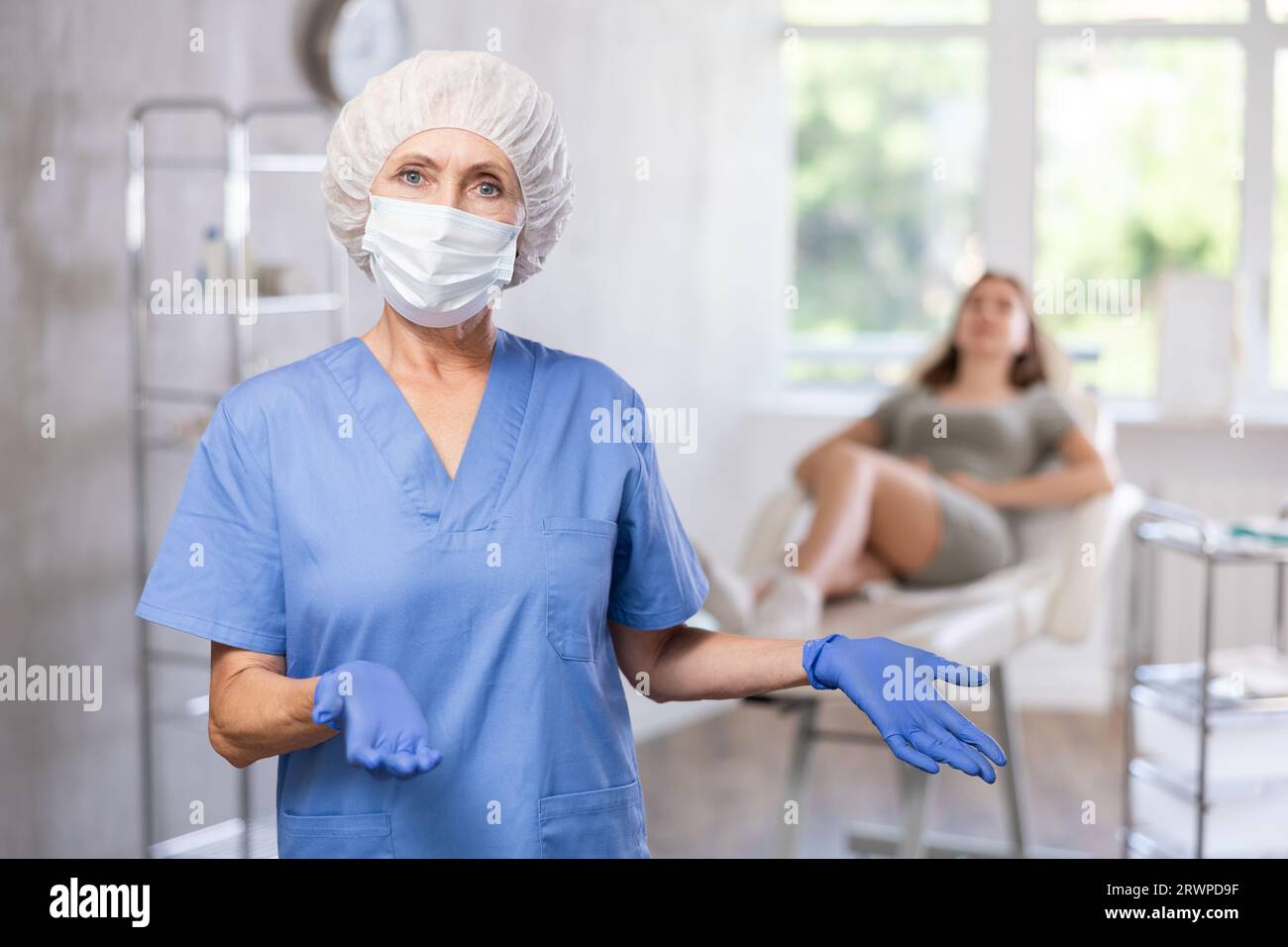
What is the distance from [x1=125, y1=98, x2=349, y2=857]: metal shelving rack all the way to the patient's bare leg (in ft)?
3.34

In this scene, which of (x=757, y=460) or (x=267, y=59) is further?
(x=757, y=460)

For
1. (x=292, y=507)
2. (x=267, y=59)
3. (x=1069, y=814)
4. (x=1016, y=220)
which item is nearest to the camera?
(x=292, y=507)

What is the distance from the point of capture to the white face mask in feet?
3.71

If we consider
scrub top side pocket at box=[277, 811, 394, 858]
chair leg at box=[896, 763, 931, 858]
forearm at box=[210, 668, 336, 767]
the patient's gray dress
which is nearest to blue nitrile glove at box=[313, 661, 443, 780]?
forearm at box=[210, 668, 336, 767]

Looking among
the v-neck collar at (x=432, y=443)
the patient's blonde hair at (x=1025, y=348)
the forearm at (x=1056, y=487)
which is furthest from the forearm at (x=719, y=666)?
the patient's blonde hair at (x=1025, y=348)

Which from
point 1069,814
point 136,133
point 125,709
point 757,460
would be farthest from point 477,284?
point 757,460

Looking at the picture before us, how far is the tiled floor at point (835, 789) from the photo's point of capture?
3.07 meters

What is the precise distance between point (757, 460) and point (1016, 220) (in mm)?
1036

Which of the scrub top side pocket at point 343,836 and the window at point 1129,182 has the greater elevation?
the window at point 1129,182

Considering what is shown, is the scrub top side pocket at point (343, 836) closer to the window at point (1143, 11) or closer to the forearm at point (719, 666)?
the forearm at point (719, 666)

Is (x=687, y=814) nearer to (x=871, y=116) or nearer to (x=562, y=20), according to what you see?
(x=562, y=20)

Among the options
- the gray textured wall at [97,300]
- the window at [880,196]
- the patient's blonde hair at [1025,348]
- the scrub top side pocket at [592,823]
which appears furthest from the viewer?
the window at [880,196]

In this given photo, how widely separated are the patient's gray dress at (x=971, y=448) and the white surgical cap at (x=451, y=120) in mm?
1914

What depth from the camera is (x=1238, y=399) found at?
4.24m
